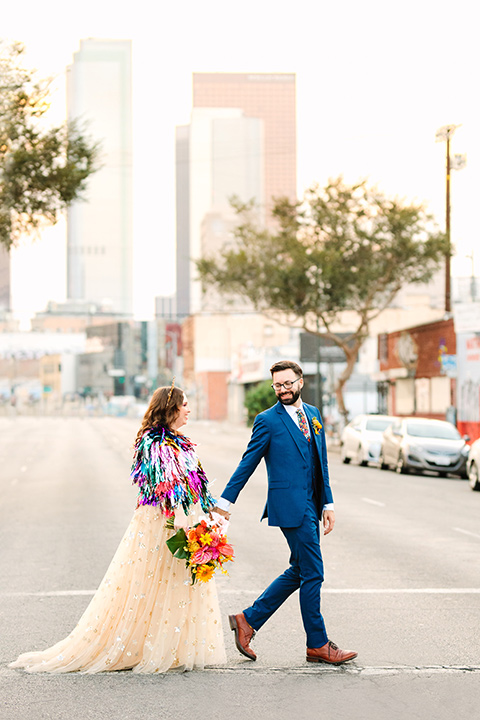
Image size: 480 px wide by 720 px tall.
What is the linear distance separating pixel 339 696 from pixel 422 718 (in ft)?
1.93

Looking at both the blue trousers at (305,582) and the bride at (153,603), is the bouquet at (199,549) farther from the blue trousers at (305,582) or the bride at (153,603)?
the blue trousers at (305,582)

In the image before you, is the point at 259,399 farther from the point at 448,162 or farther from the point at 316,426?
the point at 316,426

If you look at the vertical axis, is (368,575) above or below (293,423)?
below

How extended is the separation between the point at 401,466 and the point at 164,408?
2283 cm

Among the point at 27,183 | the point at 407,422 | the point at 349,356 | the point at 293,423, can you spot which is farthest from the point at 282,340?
the point at 293,423

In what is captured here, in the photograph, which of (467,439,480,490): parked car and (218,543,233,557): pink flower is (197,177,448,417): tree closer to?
(467,439,480,490): parked car

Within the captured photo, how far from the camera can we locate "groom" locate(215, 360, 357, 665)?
22.3ft

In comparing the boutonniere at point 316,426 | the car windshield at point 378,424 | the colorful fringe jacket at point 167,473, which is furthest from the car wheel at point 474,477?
the colorful fringe jacket at point 167,473

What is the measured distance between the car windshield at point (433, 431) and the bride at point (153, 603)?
22.9m

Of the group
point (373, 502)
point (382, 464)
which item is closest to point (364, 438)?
point (382, 464)

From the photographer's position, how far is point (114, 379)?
181m

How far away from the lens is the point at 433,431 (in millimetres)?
29375

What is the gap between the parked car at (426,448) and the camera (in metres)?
28.2

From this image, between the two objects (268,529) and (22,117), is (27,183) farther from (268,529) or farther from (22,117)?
(268,529)
